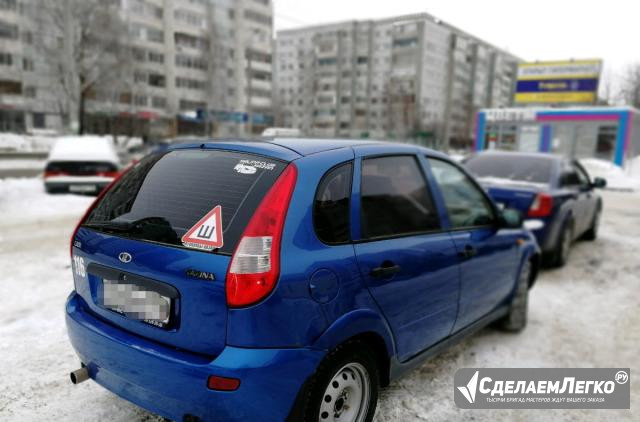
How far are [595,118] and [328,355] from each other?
32.3m

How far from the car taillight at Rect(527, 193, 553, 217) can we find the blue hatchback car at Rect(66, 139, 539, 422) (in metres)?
3.54

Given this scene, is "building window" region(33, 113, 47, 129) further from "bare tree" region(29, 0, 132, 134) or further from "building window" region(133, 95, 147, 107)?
"bare tree" region(29, 0, 132, 134)

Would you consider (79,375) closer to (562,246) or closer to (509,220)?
(509,220)

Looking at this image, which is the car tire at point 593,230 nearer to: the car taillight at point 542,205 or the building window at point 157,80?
the car taillight at point 542,205

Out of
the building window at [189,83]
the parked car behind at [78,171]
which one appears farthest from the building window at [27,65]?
the parked car behind at [78,171]

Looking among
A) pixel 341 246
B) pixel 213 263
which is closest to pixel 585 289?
pixel 341 246

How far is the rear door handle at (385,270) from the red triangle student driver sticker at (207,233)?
0.79 metres

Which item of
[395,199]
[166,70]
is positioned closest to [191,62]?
[166,70]

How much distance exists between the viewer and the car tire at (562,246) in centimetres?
629

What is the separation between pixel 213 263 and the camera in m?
1.95

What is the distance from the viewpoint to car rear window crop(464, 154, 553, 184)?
650 centimetres

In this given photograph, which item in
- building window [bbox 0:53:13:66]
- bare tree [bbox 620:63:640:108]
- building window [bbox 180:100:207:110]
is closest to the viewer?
bare tree [bbox 620:63:640:108]

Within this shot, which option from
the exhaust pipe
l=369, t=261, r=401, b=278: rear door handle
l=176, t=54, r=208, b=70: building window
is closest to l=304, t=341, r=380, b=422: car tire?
l=369, t=261, r=401, b=278: rear door handle

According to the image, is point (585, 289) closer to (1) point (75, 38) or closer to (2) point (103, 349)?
(2) point (103, 349)
